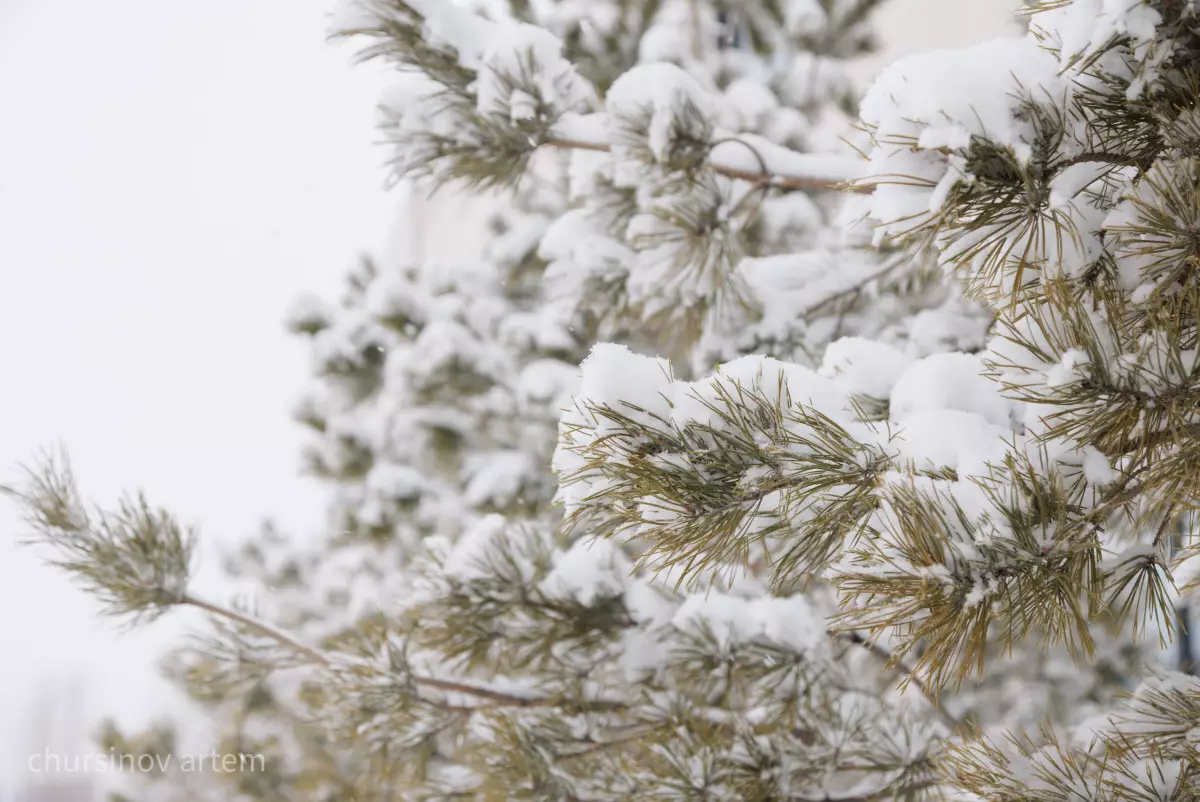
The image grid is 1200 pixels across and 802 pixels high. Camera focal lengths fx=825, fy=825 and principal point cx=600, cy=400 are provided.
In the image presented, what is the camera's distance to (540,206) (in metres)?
3.97

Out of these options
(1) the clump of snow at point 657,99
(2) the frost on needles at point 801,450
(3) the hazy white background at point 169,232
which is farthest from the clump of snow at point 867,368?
(3) the hazy white background at point 169,232

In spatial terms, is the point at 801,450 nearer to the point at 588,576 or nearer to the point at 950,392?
the point at 950,392

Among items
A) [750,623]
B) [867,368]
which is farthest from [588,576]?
[867,368]

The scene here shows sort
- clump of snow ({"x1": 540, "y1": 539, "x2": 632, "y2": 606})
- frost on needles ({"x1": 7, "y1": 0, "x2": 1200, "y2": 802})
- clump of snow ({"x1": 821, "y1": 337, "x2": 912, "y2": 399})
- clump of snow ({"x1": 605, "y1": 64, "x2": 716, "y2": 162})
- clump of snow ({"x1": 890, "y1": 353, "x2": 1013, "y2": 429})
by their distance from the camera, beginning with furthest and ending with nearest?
1. clump of snow ({"x1": 540, "y1": 539, "x2": 632, "y2": 606})
2. clump of snow ({"x1": 605, "y1": 64, "x2": 716, "y2": 162})
3. clump of snow ({"x1": 821, "y1": 337, "x2": 912, "y2": 399})
4. clump of snow ({"x1": 890, "y1": 353, "x2": 1013, "y2": 429})
5. frost on needles ({"x1": 7, "y1": 0, "x2": 1200, "y2": 802})

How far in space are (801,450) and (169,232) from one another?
14550mm

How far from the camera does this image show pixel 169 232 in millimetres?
13188

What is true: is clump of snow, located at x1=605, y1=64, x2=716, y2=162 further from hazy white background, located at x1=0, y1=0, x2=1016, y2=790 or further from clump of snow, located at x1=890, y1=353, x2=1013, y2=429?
hazy white background, located at x1=0, y1=0, x2=1016, y2=790

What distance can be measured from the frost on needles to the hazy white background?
7.10 metres

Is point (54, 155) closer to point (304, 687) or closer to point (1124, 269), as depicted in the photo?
point (304, 687)

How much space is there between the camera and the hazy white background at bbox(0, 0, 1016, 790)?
33.9ft

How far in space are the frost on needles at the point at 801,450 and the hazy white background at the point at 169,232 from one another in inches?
280

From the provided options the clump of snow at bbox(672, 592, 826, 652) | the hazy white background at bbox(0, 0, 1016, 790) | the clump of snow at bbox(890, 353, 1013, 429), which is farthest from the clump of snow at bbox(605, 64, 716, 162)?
the hazy white background at bbox(0, 0, 1016, 790)

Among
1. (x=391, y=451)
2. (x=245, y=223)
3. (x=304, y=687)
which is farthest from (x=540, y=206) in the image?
(x=245, y=223)

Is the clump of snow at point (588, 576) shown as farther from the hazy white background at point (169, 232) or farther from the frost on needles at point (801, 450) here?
the hazy white background at point (169, 232)
